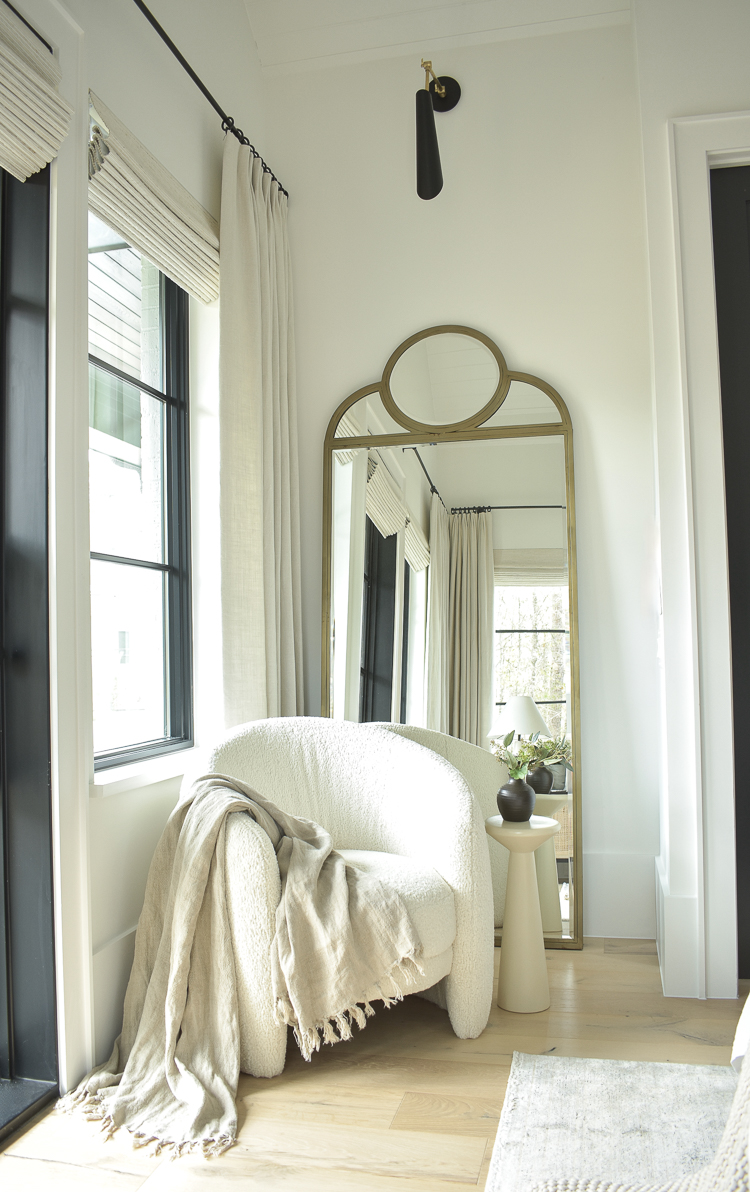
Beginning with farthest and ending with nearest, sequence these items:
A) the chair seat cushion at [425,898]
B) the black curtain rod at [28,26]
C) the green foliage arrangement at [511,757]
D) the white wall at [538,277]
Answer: the white wall at [538,277] → the green foliage arrangement at [511,757] → the chair seat cushion at [425,898] → the black curtain rod at [28,26]

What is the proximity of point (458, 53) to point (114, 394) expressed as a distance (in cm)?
192

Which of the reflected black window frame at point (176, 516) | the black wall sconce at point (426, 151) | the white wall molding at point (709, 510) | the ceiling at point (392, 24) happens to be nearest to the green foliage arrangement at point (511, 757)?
the white wall molding at point (709, 510)

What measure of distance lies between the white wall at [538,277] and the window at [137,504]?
0.60m

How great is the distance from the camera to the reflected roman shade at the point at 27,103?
1707mm

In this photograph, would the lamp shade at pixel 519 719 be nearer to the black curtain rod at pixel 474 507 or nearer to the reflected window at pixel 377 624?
the reflected window at pixel 377 624

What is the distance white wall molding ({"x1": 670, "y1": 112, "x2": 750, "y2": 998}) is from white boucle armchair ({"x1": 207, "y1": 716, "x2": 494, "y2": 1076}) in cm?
74

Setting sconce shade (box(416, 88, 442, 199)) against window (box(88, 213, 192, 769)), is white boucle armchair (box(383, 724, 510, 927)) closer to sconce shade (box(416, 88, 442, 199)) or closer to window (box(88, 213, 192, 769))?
window (box(88, 213, 192, 769))

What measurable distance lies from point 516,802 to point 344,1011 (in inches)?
30.3

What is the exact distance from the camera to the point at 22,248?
1918mm

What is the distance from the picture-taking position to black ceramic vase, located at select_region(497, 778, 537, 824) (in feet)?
7.92

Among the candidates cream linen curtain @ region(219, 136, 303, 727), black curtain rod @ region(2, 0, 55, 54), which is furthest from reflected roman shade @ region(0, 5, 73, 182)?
cream linen curtain @ region(219, 136, 303, 727)

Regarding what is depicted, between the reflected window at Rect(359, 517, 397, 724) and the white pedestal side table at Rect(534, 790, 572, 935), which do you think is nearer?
the white pedestal side table at Rect(534, 790, 572, 935)

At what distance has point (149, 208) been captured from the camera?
239 centimetres

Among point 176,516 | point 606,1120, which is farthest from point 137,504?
point 606,1120
